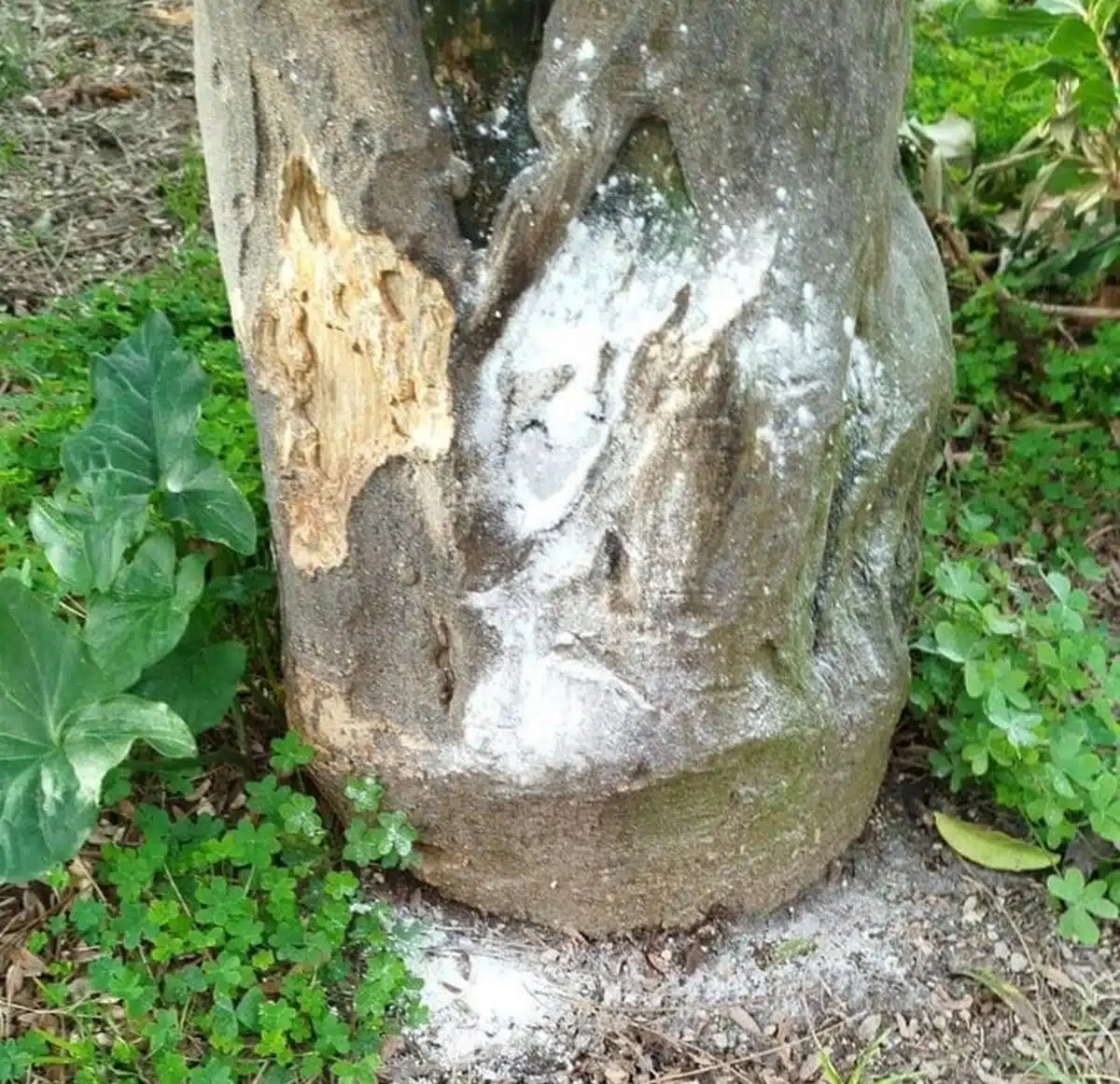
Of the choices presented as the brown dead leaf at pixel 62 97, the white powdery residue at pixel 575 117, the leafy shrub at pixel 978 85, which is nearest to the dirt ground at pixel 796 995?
the white powdery residue at pixel 575 117

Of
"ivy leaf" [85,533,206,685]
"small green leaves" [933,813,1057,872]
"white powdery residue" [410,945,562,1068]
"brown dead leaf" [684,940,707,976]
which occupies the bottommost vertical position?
"white powdery residue" [410,945,562,1068]

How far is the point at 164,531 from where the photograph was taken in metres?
1.92

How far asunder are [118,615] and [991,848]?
4.38 ft

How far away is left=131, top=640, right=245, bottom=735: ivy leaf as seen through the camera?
1.90 meters

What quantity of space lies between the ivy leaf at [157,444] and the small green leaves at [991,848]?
45.5 inches

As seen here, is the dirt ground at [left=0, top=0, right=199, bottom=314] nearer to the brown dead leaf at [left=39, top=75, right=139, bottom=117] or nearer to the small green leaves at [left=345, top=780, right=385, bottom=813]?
the brown dead leaf at [left=39, top=75, right=139, bottom=117]

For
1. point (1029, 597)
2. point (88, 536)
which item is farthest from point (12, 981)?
point (1029, 597)

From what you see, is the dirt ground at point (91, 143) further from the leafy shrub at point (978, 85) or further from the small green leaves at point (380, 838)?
the leafy shrub at point (978, 85)

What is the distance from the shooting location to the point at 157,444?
77.4 inches

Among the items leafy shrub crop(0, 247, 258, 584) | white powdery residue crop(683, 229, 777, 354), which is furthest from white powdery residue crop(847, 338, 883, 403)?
leafy shrub crop(0, 247, 258, 584)

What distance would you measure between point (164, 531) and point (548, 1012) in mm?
840

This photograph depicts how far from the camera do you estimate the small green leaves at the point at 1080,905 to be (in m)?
2.05

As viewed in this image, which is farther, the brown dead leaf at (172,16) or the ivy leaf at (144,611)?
the brown dead leaf at (172,16)

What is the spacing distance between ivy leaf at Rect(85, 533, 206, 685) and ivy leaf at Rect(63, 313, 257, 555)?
0.07 metres
